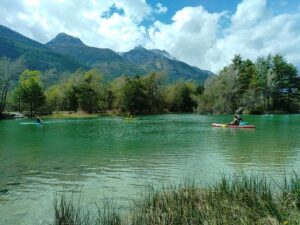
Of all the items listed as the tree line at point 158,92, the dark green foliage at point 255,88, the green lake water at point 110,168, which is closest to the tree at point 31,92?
the tree line at point 158,92

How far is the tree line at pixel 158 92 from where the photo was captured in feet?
310

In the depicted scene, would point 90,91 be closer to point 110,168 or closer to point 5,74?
point 5,74

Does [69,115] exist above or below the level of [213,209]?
above

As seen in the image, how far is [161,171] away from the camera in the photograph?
1566cm

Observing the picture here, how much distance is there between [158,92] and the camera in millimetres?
111812

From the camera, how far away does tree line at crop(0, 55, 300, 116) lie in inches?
3718

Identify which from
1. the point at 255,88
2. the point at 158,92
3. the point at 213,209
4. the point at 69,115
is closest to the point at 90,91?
the point at 69,115

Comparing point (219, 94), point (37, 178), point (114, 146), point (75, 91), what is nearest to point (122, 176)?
point (37, 178)

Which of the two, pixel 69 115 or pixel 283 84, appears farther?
pixel 283 84

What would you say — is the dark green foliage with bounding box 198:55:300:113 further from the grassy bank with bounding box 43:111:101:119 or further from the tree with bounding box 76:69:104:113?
the grassy bank with bounding box 43:111:101:119

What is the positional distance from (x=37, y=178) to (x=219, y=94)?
278 feet

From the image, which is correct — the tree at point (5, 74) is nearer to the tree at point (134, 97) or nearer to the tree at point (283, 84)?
the tree at point (134, 97)

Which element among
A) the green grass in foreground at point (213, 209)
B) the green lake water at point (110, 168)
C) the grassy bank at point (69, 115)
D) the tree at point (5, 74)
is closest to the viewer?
the green grass in foreground at point (213, 209)

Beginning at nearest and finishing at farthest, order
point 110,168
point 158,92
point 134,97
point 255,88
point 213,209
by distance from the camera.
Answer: point 213,209, point 110,168, point 255,88, point 134,97, point 158,92
